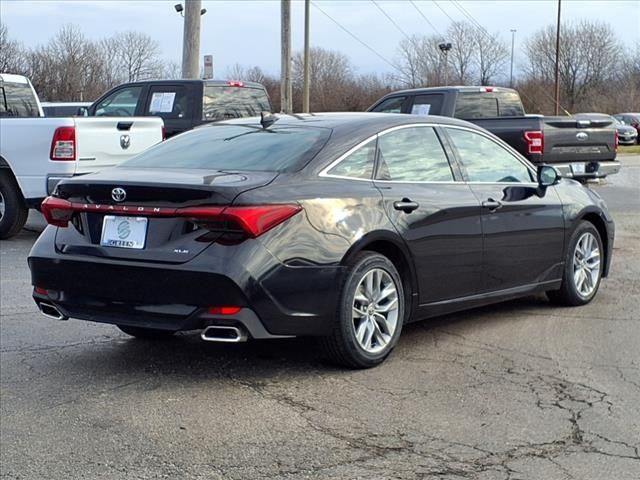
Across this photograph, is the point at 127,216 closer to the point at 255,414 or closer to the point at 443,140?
the point at 255,414

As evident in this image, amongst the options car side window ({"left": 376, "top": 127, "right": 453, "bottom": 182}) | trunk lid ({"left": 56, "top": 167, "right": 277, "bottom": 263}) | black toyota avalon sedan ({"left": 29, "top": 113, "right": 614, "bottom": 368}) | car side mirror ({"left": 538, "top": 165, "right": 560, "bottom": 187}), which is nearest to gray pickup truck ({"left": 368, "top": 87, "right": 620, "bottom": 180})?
car side mirror ({"left": 538, "top": 165, "right": 560, "bottom": 187})

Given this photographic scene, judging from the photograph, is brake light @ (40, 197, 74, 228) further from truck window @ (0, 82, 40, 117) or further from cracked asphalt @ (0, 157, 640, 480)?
truck window @ (0, 82, 40, 117)

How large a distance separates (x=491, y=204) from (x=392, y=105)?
883cm

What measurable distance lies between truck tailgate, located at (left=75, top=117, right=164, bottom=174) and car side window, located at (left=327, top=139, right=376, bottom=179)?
5954 millimetres

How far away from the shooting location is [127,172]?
18.8 ft

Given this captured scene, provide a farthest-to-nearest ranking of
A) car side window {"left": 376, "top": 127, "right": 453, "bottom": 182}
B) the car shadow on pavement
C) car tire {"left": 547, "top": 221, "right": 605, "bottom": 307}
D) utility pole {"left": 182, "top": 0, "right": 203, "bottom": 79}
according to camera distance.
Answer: utility pole {"left": 182, "top": 0, "right": 203, "bottom": 79}
car tire {"left": 547, "top": 221, "right": 605, "bottom": 307}
car side window {"left": 376, "top": 127, "right": 453, "bottom": 182}
the car shadow on pavement

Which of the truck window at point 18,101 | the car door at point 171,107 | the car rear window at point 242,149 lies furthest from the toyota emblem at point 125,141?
the car rear window at point 242,149

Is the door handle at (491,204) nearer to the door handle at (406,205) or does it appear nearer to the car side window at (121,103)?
the door handle at (406,205)

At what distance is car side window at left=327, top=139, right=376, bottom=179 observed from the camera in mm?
5797

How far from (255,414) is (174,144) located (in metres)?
2.33

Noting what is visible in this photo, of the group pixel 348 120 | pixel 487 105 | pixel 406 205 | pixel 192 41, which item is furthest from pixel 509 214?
pixel 192 41

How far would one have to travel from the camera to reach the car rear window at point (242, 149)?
576 centimetres

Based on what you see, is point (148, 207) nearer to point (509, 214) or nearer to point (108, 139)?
point (509, 214)

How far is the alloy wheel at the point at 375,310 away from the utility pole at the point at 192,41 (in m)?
13.4
